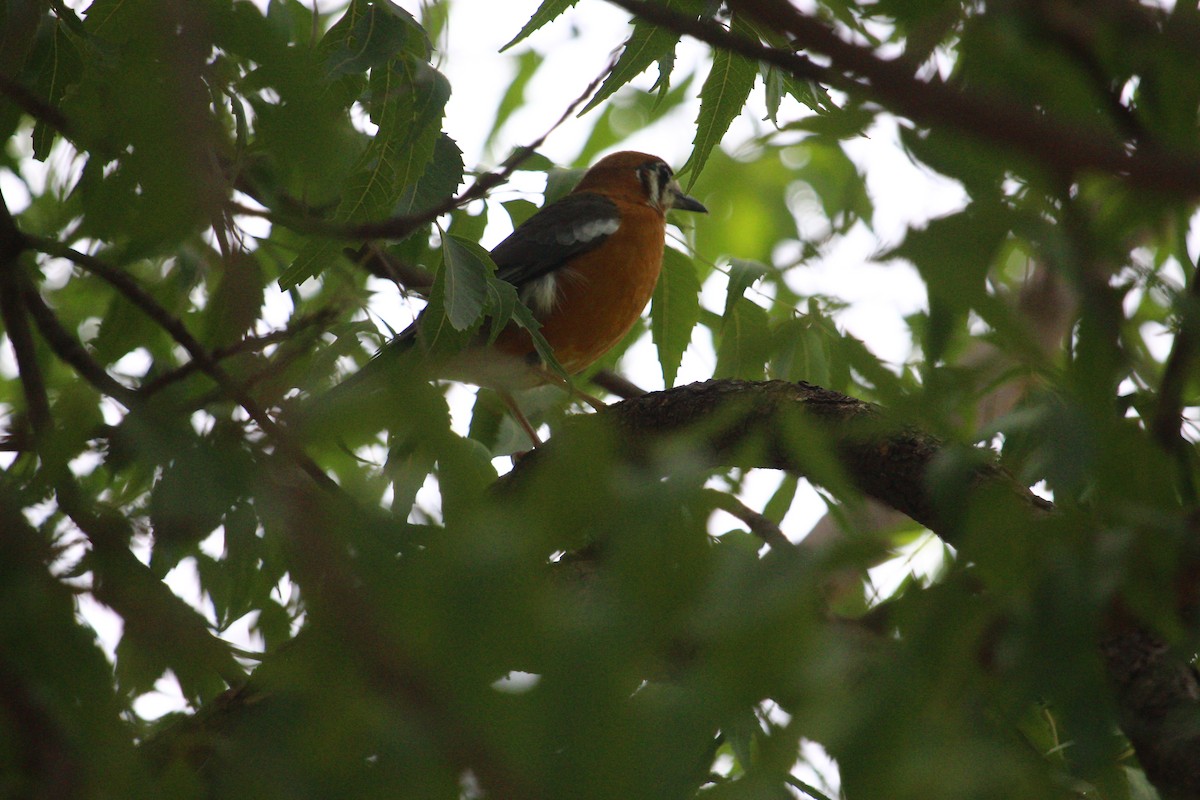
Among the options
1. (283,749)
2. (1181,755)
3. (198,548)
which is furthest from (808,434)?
(198,548)

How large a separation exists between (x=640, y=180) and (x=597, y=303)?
1.50 metres

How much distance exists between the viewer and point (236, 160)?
176 cm

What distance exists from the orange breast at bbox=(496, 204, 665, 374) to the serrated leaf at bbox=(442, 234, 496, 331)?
2671 mm

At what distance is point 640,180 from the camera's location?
20.9 feet

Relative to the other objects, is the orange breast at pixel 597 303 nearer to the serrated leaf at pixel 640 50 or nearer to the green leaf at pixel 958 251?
the serrated leaf at pixel 640 50

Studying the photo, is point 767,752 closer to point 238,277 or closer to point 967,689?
point 967,689

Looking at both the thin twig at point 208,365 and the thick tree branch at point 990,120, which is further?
the thin twig at point 208,365

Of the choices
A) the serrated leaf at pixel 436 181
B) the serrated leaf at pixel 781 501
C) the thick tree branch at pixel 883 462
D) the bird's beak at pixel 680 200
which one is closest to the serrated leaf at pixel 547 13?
the serrated leaf at pixel 436 181

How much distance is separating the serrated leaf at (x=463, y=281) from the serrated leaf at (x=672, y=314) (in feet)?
4.12

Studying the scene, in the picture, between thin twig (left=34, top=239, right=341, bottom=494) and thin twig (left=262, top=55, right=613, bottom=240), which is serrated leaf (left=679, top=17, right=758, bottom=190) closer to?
thin twig (left=262, top=55, right=613, bottom=240)

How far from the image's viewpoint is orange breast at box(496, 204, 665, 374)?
5113 mm

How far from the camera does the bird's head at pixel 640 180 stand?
6230 mm

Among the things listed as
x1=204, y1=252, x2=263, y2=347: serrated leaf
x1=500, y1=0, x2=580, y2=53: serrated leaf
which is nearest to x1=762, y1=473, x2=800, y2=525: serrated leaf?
x1=500, y1=0, x2=580, y2=53: serrated leaf

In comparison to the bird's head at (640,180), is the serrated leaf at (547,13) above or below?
below
